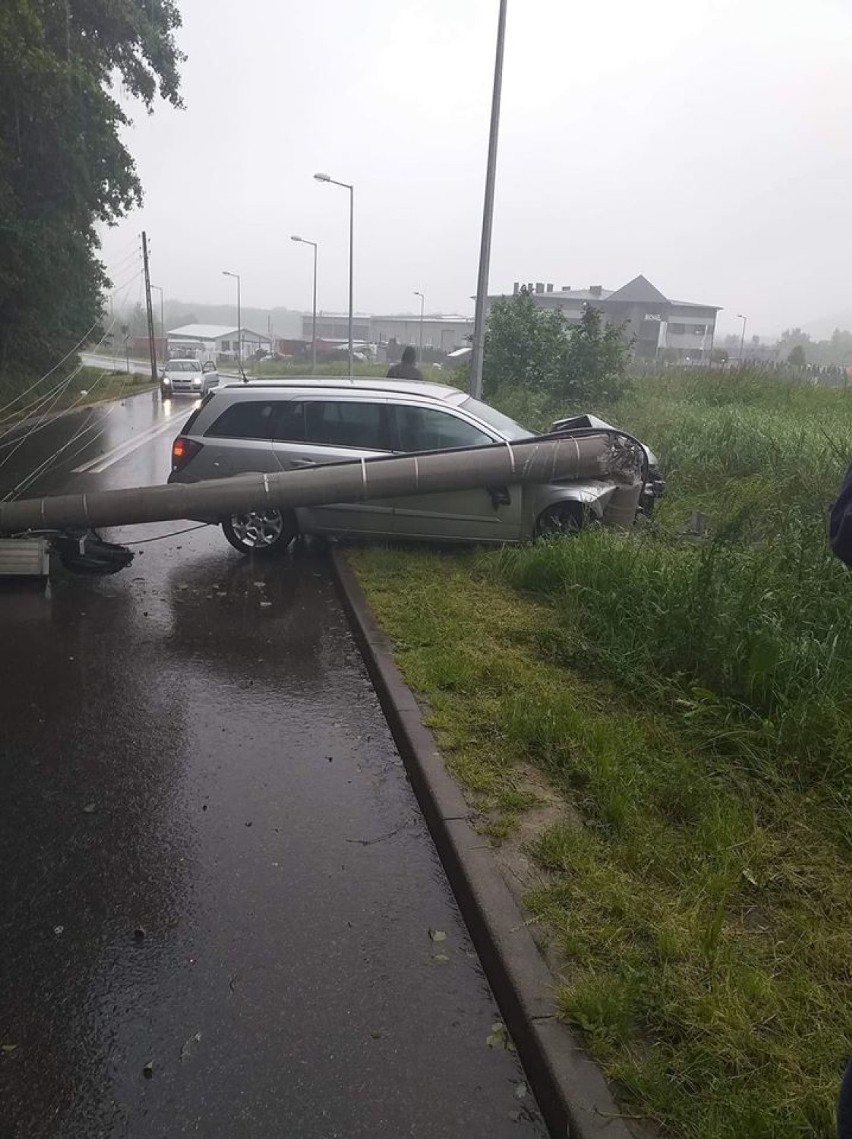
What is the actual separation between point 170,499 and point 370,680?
115 inches

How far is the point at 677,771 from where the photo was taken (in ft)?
14.1

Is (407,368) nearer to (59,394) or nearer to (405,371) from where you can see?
(405,371)

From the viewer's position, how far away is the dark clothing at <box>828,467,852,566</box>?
5.68 feet

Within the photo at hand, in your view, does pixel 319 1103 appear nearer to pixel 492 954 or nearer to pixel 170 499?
pixel 492 954

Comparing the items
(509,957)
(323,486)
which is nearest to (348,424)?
(323,486)

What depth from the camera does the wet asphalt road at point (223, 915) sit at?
262cm

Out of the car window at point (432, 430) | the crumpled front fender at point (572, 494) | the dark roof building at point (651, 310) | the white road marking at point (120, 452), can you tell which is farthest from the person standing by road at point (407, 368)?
the dark roof building at point (651, 310)

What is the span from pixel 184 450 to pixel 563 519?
395cm

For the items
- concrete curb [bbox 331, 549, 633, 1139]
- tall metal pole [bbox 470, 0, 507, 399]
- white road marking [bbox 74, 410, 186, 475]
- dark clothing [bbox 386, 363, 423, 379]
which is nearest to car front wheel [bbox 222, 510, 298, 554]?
concrete curb [bbox 331, 549, 633, 1139]

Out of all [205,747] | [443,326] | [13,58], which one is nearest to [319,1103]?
[205,747]

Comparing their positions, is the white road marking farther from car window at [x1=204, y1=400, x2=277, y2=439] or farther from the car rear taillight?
car window at [x1=204, y1=400, x2=277, y2=439]

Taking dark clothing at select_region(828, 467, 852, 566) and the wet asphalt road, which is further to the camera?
the wet asphalt road

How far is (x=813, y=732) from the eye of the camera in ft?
14.5

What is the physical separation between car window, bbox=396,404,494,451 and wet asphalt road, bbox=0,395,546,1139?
2.85 meters
